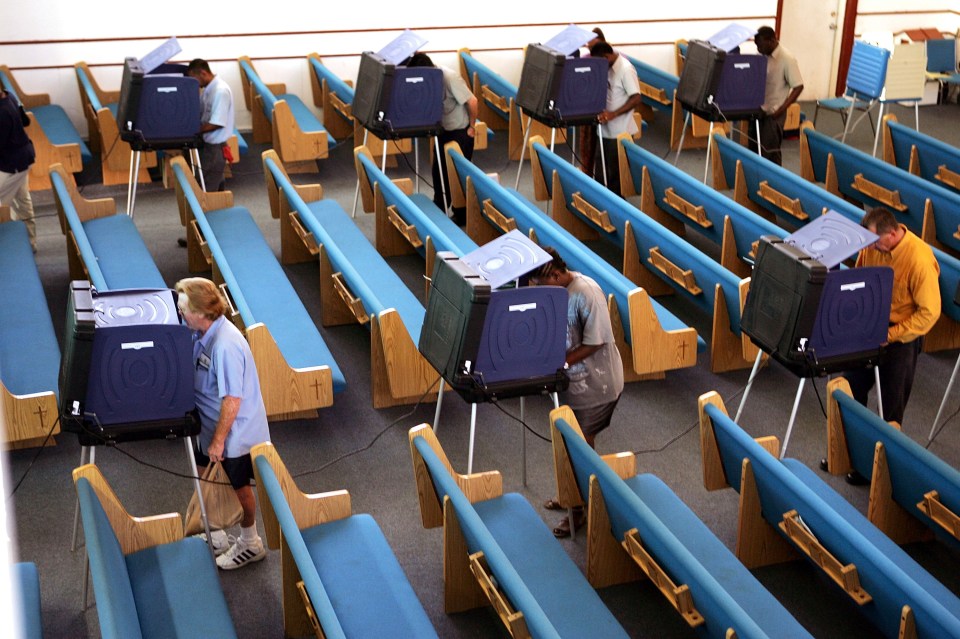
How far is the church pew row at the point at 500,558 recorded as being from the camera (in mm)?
3701

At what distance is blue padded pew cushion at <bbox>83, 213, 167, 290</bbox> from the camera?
20.9 feet

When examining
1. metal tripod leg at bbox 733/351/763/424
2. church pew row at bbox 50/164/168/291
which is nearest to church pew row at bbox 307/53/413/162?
church pew row at bbox 50/164/168/291

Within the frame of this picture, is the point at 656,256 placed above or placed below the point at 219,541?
above

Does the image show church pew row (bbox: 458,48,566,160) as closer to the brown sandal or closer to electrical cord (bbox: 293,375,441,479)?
electrical cord (bbox: 293,375,441,479)

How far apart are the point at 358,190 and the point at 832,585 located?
495 cm

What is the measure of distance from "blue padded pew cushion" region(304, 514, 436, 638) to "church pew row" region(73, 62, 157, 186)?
5107 millimetres

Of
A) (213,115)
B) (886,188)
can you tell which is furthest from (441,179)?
(886,188)

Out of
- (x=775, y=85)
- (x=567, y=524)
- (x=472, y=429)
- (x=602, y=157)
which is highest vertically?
(x=775, y=85)

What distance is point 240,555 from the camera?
457 cm

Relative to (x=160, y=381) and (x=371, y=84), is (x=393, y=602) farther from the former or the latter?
(x=371, y=84)

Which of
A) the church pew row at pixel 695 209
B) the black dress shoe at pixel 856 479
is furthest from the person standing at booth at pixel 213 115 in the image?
the black dress shoe at pixel 856 479

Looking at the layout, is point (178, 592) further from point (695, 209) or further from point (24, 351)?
point (695, 209)

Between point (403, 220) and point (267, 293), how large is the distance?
44.2 inches

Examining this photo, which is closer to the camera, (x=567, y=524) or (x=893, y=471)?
(x=893, y=471)
